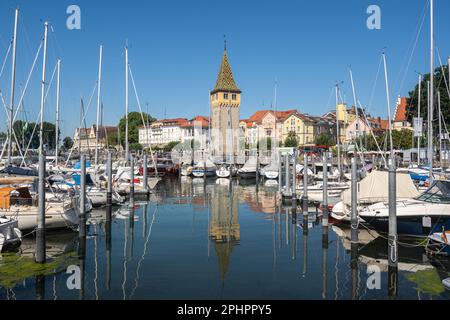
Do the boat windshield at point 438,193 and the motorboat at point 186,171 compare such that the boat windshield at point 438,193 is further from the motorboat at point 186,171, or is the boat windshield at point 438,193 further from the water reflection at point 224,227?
the motorboat at point 186,171

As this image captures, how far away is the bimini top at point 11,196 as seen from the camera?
2303 cm

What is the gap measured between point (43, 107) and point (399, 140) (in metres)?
74.6

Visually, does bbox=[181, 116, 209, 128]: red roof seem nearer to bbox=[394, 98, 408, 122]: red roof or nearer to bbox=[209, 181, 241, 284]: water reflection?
bbox=[394, 98, 408, 122]: red roof

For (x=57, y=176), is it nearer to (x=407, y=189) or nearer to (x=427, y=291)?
(x=407, y=189)

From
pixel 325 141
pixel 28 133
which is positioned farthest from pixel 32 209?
pixel 325 141

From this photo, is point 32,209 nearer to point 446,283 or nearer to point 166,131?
point 446,283

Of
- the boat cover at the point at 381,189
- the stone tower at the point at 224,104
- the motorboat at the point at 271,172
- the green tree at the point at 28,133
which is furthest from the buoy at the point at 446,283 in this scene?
the stone tower at the point at 224,104

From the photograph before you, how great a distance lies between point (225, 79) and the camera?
125 m

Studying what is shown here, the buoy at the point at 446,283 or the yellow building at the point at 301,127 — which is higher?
the yellow building at the point at 301,127

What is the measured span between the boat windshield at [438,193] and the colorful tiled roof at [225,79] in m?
103

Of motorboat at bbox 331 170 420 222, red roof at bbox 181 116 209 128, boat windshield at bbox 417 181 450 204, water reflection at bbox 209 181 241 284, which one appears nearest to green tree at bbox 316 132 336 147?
red roof at bbox 181 116 209 128

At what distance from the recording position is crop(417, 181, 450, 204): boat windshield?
2150cm
